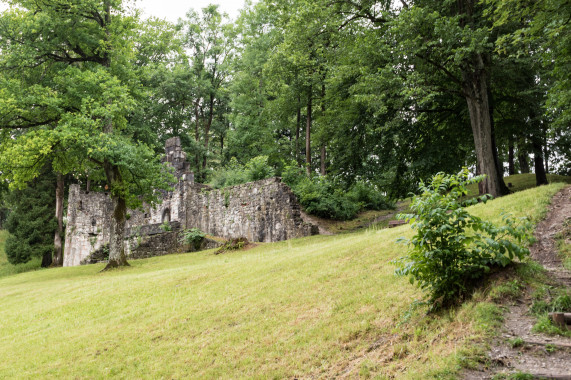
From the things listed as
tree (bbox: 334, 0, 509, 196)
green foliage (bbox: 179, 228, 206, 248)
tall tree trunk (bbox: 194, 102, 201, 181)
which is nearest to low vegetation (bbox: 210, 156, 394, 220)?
green foliage (bbox: 179, 228, 206, 248)

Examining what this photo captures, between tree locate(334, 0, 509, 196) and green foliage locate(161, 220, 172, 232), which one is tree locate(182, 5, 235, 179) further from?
tree locate(334, 0, 509, 196)

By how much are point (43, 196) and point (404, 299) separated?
2970 centimetres

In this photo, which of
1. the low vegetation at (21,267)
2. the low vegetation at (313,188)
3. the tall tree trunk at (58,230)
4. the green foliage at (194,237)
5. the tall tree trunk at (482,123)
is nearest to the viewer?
the tall tree trunk at (482,123)

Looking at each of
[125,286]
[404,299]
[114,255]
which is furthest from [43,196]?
[404,299]

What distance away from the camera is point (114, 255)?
1753cm

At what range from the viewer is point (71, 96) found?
56.8 ft

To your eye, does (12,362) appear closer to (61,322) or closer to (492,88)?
(61,322)

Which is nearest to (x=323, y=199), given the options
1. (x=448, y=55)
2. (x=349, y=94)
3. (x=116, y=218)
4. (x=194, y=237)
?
(x=349, y=94)

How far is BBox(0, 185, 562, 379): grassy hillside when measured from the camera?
462cm

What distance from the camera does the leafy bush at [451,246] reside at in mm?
4742

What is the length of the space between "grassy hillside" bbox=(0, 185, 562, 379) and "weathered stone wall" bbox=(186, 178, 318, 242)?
6230 millimetres

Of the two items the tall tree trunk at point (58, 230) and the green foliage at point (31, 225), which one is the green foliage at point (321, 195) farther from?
the green foliage at point (31, 225)

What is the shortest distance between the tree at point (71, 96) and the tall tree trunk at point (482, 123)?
40.1 feet

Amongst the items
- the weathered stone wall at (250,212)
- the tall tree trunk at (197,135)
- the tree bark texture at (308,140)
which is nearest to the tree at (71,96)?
the weathered stone wall at (250,212)
